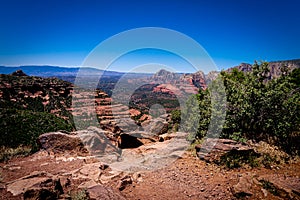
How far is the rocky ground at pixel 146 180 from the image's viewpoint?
21.2 ft

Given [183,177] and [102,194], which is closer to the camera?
[102,194]

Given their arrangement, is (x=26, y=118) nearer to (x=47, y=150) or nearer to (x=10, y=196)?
(x=47, y=150)

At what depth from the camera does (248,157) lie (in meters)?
9.46

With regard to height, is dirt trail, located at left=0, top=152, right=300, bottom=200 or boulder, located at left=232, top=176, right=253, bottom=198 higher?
boulder, located at left=232, top=176, right=253, bottom=198

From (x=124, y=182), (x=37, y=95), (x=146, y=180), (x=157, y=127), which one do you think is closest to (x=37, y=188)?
(x=124, y=182)

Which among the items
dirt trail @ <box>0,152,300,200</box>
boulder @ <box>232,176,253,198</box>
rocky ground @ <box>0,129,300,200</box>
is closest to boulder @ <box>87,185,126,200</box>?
rocky ground @ <box>0,129,300,200</box>

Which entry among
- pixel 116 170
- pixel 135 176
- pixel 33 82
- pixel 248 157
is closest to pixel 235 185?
pixel 248 157

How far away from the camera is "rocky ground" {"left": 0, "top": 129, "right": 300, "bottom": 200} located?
645 cm

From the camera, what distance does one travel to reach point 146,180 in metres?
8.14

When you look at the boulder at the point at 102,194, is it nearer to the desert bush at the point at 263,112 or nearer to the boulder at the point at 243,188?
the boulder at the point at 243,188

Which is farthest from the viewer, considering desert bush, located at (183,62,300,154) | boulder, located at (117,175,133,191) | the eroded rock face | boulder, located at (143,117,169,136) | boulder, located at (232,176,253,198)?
boulder, located at (143,117,169,136)

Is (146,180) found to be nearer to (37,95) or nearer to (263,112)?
(263,112)

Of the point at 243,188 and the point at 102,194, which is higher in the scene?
the point at 243,188

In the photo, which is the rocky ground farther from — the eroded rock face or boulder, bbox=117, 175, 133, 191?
the eroded rock face
